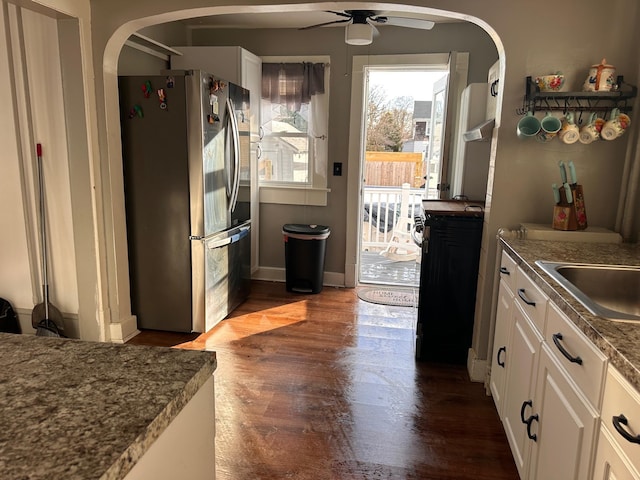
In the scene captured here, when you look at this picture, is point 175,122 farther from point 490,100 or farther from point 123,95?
point 490,100

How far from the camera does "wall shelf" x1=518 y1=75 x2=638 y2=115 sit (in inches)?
83.9

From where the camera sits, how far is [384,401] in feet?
8.09

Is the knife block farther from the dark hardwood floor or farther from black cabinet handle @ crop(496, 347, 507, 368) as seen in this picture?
the dark hardwood floor

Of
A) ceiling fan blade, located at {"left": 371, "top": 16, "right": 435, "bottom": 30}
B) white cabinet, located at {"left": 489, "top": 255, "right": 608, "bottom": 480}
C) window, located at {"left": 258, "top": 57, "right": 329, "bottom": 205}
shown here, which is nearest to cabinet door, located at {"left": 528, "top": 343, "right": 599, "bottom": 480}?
white cabinet, located at {"left": 489, "top": 255, "right": 608, "bottom": 480}

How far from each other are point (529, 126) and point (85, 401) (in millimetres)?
2215

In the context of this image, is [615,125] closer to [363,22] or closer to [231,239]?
[363,22]

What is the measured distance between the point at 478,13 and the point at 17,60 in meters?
2.62

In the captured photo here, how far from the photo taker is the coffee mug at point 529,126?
224cm

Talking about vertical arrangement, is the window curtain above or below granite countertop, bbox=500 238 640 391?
above

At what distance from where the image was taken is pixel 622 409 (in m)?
0.97

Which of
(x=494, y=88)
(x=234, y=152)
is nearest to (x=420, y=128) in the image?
(x=494, y=88)

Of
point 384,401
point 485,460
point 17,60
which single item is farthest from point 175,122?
point 485,460

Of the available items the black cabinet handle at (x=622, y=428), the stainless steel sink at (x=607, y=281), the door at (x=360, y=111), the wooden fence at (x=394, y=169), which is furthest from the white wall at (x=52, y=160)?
the wooden fence at (x=394, y=169)

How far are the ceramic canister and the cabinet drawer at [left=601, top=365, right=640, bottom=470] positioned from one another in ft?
5.31
